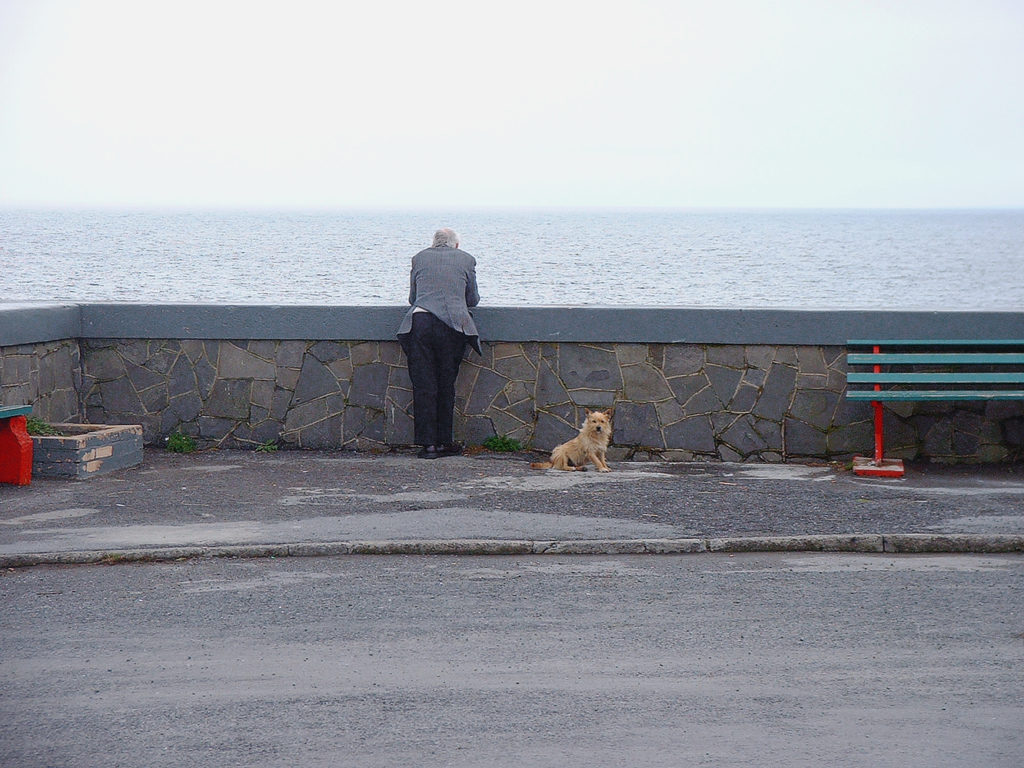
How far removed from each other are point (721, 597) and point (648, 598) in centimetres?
39

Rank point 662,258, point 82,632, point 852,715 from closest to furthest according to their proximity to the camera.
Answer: point 852,715
point 82,632
point 662,258

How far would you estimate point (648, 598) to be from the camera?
259 inches

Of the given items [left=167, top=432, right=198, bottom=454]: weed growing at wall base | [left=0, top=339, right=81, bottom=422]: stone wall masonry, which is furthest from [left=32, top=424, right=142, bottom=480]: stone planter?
[left=167, top=432, right=198, bottom=454]: weed growing at wall base

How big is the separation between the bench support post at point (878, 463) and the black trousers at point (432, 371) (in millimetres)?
3613

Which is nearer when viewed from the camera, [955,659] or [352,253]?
[955,659]

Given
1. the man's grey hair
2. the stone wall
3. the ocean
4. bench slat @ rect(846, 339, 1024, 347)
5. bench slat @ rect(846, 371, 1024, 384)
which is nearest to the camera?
bench slat @ rect(846, 371, 1024, 384)

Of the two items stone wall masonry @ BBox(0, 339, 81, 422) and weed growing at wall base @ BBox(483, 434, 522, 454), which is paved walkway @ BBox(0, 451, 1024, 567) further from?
stone wall masonry @ BBox(0, 339, 81, 422)

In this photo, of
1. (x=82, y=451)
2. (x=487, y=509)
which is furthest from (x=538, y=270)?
(x=487, y=509)

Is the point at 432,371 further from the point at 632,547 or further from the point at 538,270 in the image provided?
the point at 538,270

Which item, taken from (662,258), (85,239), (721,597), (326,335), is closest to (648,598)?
(721,597)

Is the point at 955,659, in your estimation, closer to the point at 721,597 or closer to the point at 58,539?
the point at 721,597

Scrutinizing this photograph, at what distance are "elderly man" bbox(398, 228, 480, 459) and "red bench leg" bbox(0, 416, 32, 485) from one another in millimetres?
3311

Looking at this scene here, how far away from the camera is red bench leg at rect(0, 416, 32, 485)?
9711mm

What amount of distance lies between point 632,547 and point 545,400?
412 cm
